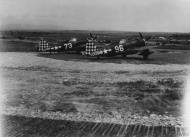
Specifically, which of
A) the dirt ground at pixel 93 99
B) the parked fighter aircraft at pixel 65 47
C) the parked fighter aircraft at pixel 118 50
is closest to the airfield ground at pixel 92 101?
the dirt ground at pixel 93 99

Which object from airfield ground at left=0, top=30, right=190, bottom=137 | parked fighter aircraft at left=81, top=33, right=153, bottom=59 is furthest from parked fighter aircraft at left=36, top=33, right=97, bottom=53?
airfield ground at left=0, top=30, right=190, bottom=137

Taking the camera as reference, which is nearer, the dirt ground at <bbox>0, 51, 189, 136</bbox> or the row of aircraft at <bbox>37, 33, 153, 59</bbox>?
the dirt ground at <bbox>0, 51, 189, 136</bbox>

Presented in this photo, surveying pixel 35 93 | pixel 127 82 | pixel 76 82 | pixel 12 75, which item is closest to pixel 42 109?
pixel 35 93

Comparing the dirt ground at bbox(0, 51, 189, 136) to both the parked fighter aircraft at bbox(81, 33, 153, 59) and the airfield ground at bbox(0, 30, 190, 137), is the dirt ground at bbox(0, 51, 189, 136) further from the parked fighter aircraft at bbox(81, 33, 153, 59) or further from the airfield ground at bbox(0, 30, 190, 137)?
the parked fighter aircraft at bbox(81, 33, 153, 59)

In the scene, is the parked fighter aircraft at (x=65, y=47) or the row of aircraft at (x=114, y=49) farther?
the parked fighter aircraft at (x=65, y=47)

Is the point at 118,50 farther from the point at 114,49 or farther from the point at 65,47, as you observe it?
the point at 65,47

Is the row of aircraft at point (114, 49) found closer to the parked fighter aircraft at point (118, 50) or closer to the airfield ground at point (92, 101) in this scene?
the parked fighter aircraft at point (118, 50)

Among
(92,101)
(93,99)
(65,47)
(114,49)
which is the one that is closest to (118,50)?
(114,49)

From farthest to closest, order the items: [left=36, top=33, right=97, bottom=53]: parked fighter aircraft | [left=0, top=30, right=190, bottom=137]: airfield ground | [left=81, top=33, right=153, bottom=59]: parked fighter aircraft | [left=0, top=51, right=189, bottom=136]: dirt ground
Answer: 1. [left=36, top=33, right=97, bottom=53]: parked fighter aircraft
2. [left=81, top=33, right=153, bottom=59]: parked fighter aircraft
3. [left=0, top=51, right=189, bottom=136]: dirt ground
4. [left=0, top=30, right=190, bottom=137]: airfield ground

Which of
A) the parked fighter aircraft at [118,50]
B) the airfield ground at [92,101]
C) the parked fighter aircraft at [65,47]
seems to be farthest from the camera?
the parked fighter aircraft at [65,47]
